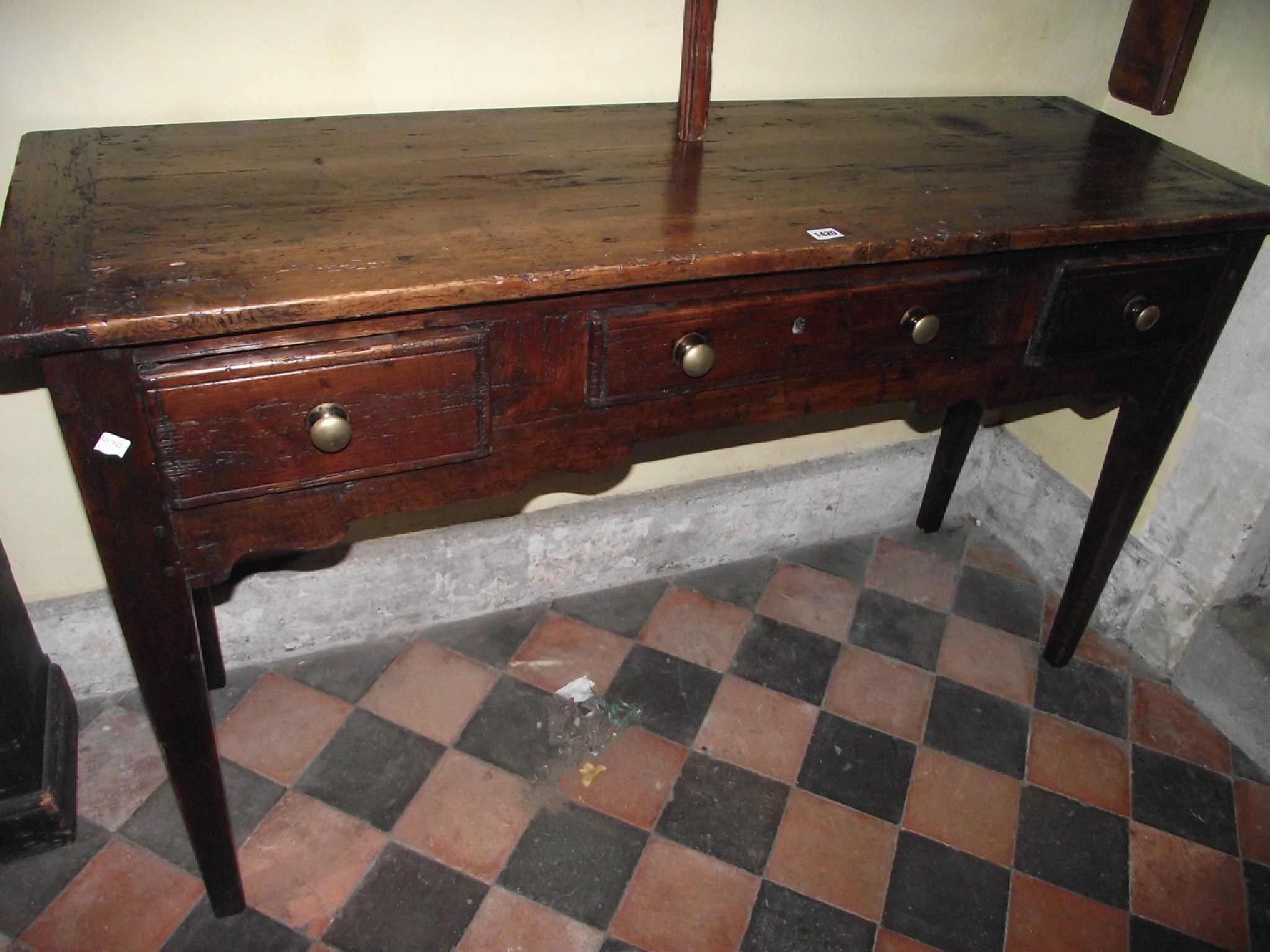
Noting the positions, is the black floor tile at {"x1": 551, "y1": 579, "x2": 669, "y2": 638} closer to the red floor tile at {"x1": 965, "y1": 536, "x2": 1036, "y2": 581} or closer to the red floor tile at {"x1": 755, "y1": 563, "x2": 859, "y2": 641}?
the red floor tile at {"x1": 755, "y1": 563, "x2": 859, "y2": 641}

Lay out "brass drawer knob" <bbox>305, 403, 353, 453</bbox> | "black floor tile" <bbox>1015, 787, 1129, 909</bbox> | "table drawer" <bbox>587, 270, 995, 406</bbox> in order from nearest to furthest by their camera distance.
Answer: "brass drawer knob" <bbox>305, 403, 353, 453</bbox>
"table drawer" <bbox>587, 270, 995, 406</bbox>
"black floor tile" <bbox>1015, 787, 1129, 909</bbox>

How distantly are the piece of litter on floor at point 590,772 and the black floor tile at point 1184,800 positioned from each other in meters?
1.10

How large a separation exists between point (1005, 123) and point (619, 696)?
4.71 ft

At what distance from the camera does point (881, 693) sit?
229 centimetres

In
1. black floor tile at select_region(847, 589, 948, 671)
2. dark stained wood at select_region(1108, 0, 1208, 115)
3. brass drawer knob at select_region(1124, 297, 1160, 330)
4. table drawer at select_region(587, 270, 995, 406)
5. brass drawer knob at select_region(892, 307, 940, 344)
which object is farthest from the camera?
black floor tile at select_region(847, 589, 948, 671)

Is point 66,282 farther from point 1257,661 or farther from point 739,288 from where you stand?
point 1257,661

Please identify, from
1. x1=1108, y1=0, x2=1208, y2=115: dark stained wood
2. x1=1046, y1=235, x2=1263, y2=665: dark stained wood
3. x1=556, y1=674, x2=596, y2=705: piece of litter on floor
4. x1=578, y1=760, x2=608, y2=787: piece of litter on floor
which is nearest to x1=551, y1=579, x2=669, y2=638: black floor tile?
x1=556, y1=674, x2=596, y2=705: piece of litter on floor

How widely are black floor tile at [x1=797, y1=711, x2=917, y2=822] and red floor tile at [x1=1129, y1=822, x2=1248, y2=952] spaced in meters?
0.45

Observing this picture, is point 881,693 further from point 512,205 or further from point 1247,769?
point 512,205

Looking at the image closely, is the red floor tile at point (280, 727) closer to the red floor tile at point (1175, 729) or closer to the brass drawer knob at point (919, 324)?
the brass drawer knob at point (919, 324)

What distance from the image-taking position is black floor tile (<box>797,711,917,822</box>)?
2.05 metres

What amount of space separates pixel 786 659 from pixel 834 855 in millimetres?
518

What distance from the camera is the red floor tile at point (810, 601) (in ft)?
8.08

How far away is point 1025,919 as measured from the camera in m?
1.85
